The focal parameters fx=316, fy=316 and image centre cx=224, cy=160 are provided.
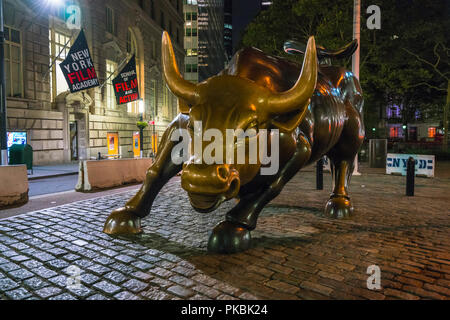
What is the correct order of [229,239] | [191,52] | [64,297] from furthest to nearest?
1. [191,52]
2. [229,239]
3. [64,297]

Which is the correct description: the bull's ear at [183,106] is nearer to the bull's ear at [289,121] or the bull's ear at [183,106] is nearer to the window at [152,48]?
the bull's ear at [289,121]

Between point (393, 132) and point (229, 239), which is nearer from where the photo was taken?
point (229, 239)

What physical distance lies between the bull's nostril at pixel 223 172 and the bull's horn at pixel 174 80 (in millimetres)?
864

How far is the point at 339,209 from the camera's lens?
4.89 meters

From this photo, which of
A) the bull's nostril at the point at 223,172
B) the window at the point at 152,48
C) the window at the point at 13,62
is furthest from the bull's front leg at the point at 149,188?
the window at the point at 152,48

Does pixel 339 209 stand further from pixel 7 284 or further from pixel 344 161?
pixel 7 284

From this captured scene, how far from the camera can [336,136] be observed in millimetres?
4633

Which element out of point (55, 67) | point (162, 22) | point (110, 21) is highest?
point (162, 22)

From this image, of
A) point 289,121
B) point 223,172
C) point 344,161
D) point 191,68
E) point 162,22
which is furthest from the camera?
point 191,68

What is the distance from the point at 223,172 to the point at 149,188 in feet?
5.56

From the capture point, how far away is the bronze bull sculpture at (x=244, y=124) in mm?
2602

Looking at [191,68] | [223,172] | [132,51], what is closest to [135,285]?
[223,172]
